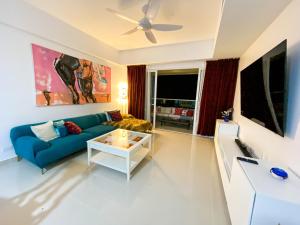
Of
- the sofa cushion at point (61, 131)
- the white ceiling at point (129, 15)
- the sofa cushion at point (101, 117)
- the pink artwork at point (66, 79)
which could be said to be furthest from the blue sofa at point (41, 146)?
the white ceiling at point (129, 15)

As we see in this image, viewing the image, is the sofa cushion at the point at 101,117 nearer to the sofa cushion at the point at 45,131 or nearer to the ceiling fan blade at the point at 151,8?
the sofa cushion at the point at 45,131

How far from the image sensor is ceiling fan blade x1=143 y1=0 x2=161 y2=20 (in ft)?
6.31

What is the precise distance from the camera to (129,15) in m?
2.60

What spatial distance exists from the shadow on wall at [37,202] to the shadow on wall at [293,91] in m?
2.63

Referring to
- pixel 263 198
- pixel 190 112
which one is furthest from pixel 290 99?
pixel 190 112

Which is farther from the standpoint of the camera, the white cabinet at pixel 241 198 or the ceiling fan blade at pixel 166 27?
the ceiling fan blade at pixel 166 27

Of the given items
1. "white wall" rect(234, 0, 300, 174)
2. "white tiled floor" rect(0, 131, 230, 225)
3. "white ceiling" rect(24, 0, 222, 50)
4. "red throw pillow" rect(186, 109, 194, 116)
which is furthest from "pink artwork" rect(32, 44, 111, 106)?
"white wall" rect(234, 0, 300, 174)

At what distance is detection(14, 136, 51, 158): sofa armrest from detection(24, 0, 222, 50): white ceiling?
2.32m

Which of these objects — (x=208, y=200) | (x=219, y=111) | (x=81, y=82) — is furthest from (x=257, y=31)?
(x=81, y=82)

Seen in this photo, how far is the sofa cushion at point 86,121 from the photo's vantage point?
329 centimetres

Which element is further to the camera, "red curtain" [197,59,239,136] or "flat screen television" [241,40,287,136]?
"red curtain" [197,59,239,136]

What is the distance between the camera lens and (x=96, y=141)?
2408 mm

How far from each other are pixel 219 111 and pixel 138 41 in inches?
123

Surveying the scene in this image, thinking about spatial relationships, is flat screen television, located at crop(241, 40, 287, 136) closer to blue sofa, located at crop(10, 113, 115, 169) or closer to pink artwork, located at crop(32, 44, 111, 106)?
blue sofa, located at crop(10, 113, 115, 169)
